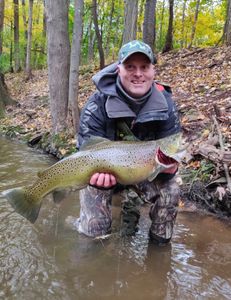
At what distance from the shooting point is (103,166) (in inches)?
120

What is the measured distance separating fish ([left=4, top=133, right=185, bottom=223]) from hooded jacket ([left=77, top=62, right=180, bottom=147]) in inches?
13.8

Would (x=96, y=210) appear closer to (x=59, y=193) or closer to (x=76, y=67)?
(x=59, y=193)

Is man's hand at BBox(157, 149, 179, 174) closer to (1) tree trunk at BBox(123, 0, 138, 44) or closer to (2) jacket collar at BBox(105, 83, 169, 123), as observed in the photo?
(2) jacket collar at BBox(105, 83, 169, 123)

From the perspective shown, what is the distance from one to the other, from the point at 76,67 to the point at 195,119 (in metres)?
3.44

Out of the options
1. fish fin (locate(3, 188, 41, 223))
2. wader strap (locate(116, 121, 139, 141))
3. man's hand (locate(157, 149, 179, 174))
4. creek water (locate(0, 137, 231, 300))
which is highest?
wader strap (locate(116, 121, 139, 141))

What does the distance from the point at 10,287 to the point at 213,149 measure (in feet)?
10.3

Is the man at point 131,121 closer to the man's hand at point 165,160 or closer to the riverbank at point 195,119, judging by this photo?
the man's hand at point 165,160

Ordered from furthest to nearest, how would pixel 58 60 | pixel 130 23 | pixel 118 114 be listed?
pixel 130 23, pixel 58 60, pixel 118 114

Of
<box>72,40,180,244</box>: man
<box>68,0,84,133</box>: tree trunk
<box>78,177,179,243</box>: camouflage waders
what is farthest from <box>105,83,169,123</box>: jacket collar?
<box>68,0,84,133</box>: tree trunk

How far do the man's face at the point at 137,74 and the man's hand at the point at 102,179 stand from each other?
2.73 feet

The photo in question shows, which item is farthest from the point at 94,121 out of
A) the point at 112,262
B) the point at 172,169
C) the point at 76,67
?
the point at 76,67

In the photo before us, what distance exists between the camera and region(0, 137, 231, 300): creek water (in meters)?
2.98

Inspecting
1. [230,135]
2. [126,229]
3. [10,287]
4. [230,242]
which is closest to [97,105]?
[126,229]

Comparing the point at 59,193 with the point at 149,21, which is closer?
the point at 59,193
